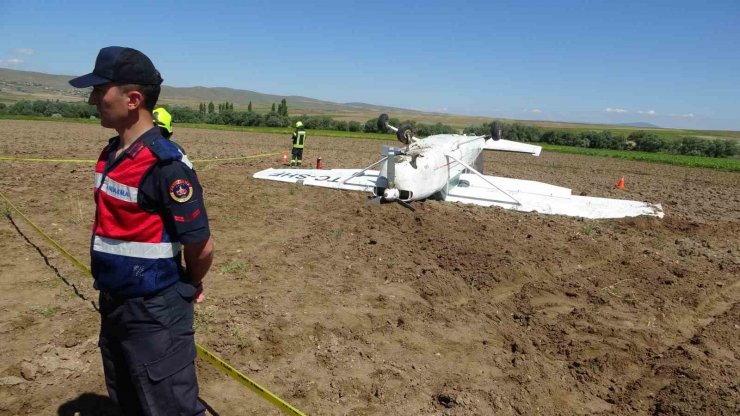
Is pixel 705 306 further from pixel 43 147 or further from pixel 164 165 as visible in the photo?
pixel 43 147

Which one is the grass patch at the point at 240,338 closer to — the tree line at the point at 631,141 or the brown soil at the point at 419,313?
the brown soil at the point at 419,313

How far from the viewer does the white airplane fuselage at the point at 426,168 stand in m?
11.3

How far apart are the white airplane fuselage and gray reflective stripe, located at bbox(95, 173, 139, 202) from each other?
8.95 meters

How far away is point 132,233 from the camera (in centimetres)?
247

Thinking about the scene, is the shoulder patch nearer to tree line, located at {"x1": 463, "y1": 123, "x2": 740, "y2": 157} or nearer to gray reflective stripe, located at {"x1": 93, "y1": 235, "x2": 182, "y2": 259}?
gray reflective stripe, located at {"x1": 93, "y1": 235, "x2": 182, "y2": 259}

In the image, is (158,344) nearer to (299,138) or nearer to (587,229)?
(587,229)

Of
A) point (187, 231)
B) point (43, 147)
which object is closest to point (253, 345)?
point (187, 231)

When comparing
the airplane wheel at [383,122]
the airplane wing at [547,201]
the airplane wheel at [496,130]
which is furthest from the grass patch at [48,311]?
the airplane wheel at [496,130]

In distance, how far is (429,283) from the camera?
282 inches

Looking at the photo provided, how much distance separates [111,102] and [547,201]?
12342 mm

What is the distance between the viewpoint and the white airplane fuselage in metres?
11.3

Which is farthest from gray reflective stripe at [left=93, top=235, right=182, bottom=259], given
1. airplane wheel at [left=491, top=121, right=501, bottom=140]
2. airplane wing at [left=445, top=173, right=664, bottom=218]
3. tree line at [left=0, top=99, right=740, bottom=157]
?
tree line at [left=0, top=99, right=740, bottom=157]

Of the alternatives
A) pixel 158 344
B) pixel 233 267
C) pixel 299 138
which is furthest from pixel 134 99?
pixel 299 138

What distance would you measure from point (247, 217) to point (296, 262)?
3.26 metres
